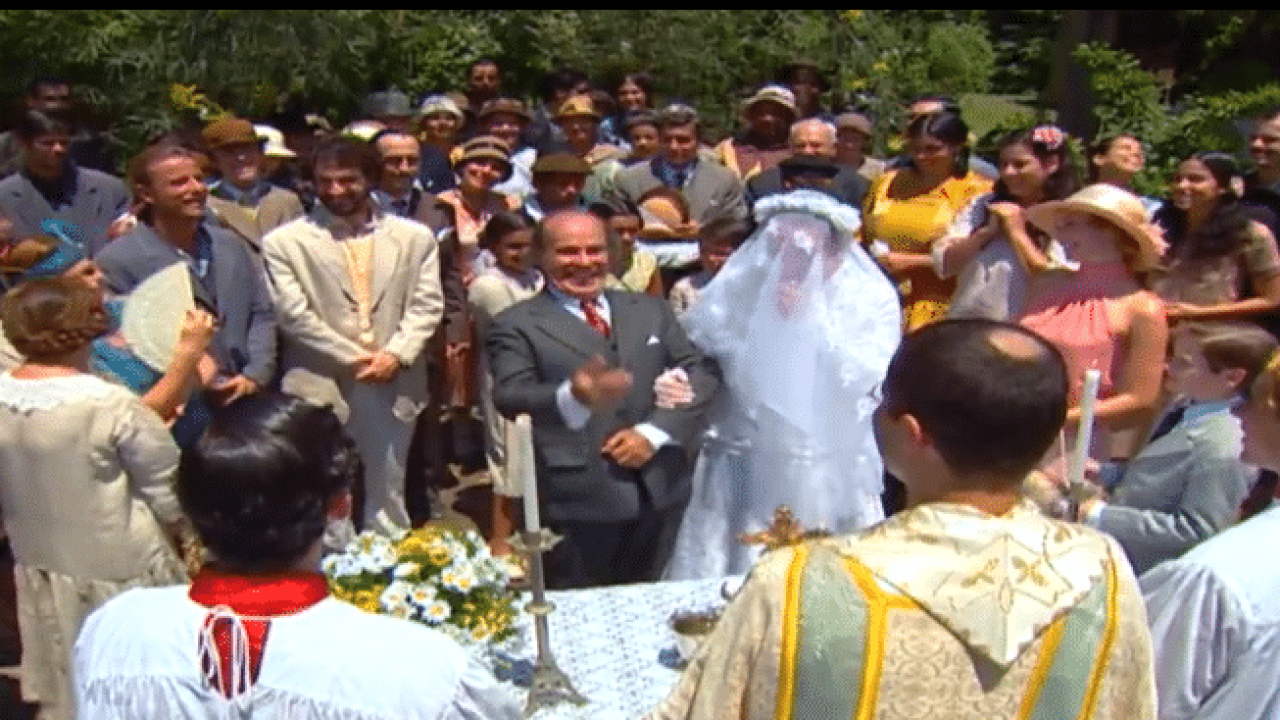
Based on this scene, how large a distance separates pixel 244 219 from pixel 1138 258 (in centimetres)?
363

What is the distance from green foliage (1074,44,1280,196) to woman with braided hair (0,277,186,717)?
23.3ft

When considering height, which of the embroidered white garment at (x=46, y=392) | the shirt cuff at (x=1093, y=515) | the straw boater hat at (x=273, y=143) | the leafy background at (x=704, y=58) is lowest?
the leafy background at (x=704, y=58)

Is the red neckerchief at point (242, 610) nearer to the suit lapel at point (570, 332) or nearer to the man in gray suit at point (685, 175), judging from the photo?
the suit lapel at point (570, 332)

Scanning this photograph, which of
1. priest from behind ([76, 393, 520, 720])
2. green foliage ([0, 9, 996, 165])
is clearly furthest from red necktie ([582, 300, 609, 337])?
green foliage ([0, 9, 996, 165])

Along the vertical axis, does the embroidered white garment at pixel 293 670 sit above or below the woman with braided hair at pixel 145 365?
above

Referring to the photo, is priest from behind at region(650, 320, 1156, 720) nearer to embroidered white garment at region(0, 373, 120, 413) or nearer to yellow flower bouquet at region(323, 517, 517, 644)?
yellow flower bouquet at region(323, 517, 517, 644)

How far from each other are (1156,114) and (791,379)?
24.1ft

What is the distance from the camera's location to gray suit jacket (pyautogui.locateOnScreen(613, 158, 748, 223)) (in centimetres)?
735

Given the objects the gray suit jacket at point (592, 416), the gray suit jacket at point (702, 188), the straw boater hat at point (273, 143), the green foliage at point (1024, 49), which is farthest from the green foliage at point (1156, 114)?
the gray suit jacket at point (592, 416)

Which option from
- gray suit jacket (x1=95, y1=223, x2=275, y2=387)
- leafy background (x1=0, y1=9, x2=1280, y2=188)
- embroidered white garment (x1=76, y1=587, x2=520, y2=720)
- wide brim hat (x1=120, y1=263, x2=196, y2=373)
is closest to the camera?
embroidered white garment (x1=76, y1=587, x2=520, y2=720)

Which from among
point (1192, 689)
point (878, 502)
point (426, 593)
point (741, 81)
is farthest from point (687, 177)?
point (741, 81)

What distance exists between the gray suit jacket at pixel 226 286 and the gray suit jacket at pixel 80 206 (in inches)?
44.0

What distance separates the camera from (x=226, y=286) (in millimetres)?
5023

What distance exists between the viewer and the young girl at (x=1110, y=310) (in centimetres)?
441
